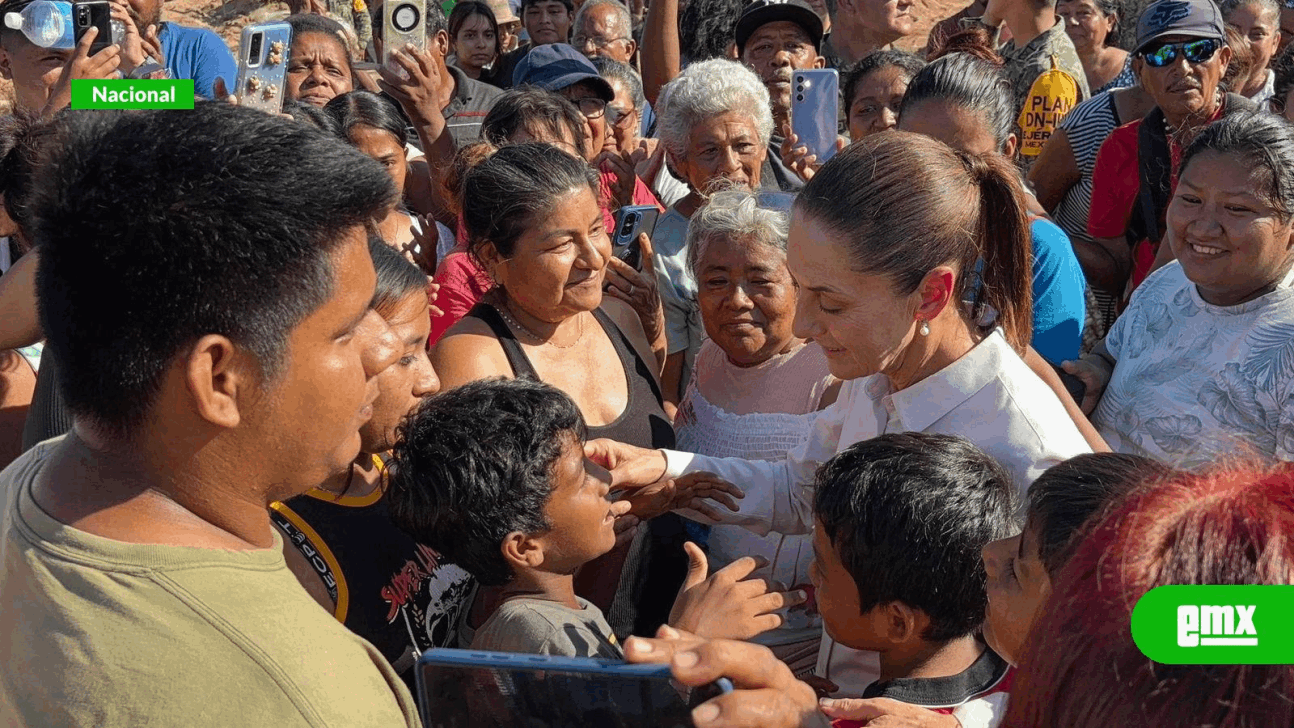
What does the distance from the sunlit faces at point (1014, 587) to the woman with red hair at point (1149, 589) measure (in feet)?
1.77

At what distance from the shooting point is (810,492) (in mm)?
2715

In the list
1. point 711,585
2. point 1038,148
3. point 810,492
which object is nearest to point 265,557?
point 711,585

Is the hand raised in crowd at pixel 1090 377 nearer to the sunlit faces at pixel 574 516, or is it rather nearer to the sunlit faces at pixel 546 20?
the sunlit faces at pixel 574 516

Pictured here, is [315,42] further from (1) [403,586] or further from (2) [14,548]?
(2) [14,548]

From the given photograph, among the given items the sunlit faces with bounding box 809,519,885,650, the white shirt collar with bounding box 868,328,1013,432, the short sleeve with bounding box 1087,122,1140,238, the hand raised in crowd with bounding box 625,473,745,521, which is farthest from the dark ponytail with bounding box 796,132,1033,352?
the short sleeve with bounding box 1087,122,1140,238

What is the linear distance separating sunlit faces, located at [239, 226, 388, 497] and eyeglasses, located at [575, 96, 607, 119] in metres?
3.97

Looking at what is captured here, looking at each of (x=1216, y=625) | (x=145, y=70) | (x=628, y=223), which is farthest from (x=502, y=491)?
(x=145, y=70)

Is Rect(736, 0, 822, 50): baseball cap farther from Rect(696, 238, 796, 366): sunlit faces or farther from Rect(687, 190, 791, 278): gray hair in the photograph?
Rect(696, 238, 796, 366): sunlit faces

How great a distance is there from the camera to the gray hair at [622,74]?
5.88m

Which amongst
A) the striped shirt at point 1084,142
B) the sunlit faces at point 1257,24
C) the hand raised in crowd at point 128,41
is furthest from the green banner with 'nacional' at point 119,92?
the sunlit faces at point 1257,24

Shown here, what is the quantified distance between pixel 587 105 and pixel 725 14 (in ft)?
5.49

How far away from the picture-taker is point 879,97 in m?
4.72

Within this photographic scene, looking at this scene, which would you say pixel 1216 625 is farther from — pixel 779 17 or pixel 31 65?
pixel 779 17

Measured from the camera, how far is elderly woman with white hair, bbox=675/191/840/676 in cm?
305
